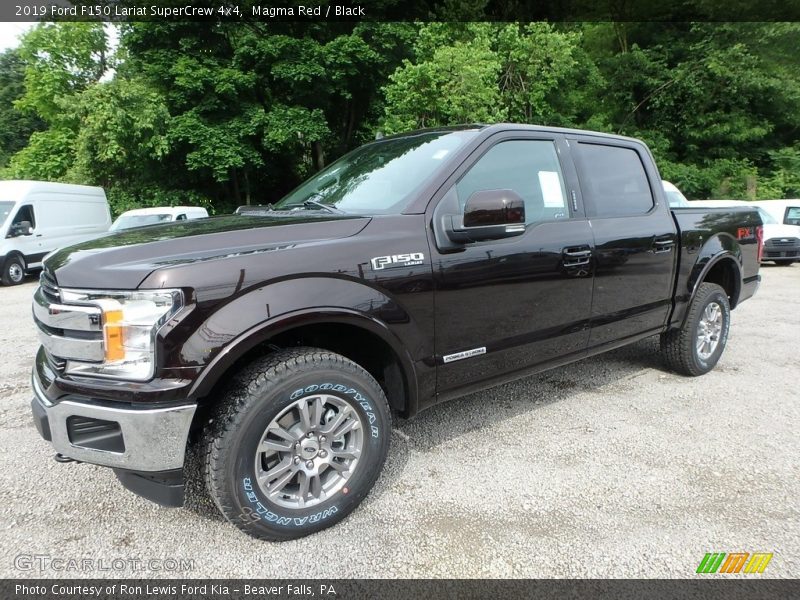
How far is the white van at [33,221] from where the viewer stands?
39.2ft

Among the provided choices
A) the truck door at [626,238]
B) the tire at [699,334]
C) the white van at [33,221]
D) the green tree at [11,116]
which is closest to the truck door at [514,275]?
the truck door at [626,238]

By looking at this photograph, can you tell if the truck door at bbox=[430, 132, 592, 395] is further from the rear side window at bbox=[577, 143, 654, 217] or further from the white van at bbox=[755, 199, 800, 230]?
the white van at bbox=[755, 199, 800, 230]

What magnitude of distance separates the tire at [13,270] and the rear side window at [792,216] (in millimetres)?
19283

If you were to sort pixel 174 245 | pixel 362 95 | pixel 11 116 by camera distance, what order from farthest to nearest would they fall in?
pixel 11 116 < pixel 362 95 < pixel 174 245

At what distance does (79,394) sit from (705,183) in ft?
81.3

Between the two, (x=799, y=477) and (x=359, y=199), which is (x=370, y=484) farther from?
(x=799, y=477)

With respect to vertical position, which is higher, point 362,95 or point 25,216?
point 362,95

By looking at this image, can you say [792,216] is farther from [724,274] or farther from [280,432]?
[280,432]

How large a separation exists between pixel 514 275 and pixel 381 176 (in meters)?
0.97

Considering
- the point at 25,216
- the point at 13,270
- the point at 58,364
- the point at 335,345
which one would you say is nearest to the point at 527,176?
the point at 335,345

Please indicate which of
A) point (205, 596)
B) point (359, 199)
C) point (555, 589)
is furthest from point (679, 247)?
point (205, 596)

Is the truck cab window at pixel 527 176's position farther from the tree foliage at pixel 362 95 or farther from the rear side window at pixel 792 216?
the rear side window at pixel 792 216

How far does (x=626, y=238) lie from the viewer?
3.60 metres

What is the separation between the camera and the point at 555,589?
207 centimetres
